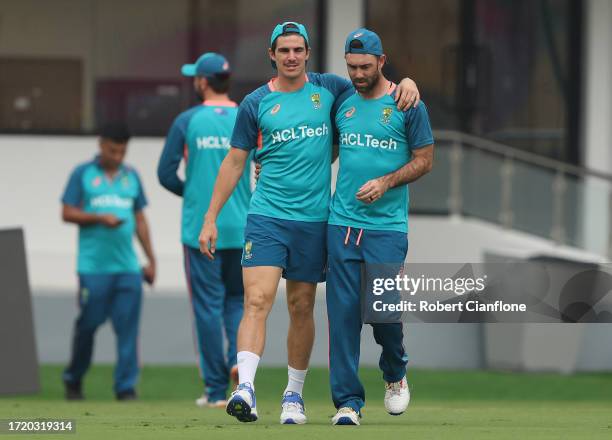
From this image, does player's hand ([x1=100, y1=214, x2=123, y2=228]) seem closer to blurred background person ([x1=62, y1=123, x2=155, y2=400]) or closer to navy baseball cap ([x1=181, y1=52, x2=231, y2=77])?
blurred background person ([x1=62, y1=123, x2=155, y2=400])

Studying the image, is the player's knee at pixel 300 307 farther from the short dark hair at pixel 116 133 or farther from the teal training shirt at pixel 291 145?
the short dark hair at pixel 116 133

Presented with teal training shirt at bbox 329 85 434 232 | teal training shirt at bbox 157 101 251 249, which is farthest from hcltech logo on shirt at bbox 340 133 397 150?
teal training shirt at bbox 157 101 251 249

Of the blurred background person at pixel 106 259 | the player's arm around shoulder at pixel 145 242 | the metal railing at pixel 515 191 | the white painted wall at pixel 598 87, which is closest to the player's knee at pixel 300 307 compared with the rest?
the blurred background person at pixel 106 259

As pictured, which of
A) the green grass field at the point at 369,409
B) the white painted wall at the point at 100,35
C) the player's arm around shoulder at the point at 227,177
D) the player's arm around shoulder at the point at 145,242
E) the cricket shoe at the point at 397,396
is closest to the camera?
the green grass field at the point at 369,409

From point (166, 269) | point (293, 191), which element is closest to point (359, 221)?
point (293, 191)

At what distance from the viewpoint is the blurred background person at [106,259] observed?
1298 cm

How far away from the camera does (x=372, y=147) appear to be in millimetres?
8516

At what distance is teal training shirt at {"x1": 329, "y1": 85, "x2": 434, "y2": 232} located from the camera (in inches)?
335

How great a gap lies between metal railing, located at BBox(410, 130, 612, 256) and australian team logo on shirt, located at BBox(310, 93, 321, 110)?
8.31 meters

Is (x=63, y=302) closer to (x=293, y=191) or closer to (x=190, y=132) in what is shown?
(x=190, y=132)

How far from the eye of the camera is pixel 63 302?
16.8 meters

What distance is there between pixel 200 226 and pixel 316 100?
2.42m

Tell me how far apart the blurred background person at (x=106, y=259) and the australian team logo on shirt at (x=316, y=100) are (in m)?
4.46

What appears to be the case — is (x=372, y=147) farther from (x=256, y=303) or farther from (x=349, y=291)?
(x=256, y=303)
